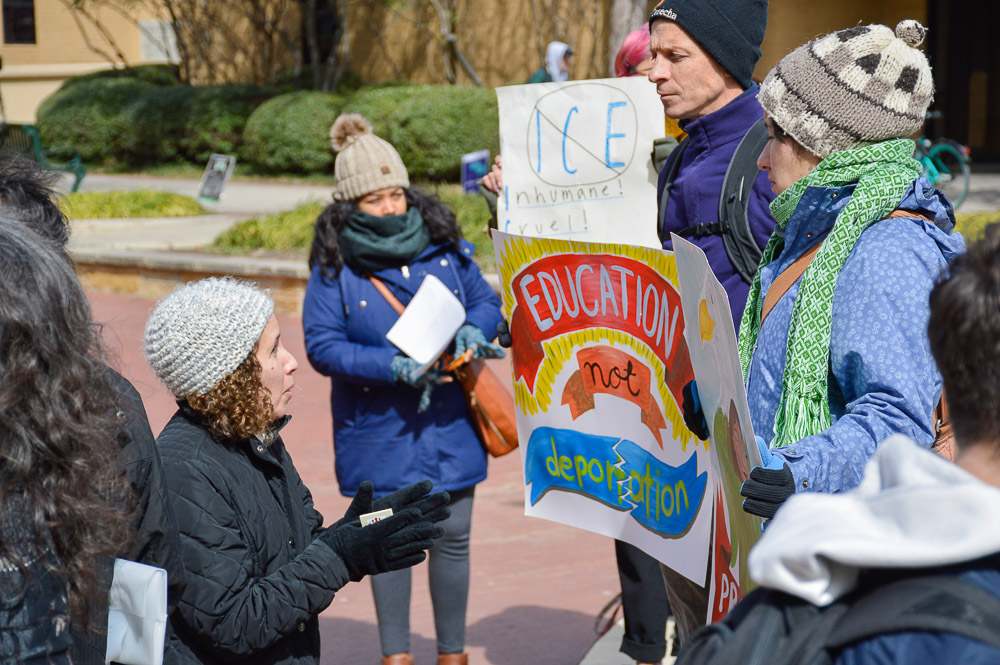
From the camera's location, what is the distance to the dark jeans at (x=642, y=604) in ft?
12.6

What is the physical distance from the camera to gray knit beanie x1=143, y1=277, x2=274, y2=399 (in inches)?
98.0

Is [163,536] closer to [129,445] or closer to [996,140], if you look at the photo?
[129,445]

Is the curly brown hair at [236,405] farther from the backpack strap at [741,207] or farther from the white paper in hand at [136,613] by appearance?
the backpack strap at [741,207]

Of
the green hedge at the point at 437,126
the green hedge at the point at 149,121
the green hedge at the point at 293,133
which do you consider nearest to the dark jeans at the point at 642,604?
the green hedge at the point at 437,126

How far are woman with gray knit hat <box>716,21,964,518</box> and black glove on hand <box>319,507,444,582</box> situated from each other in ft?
2.54

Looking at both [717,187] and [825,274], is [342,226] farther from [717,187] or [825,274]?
[825,274]

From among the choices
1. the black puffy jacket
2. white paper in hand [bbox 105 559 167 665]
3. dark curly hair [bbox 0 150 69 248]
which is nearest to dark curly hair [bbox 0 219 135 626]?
white paper in hand [bbox 105 559 167 665]

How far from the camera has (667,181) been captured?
11.3 feet

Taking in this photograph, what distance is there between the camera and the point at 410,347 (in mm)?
3992

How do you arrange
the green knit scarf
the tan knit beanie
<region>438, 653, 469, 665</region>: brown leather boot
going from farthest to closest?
the tan knit beanie → <region>438, 653, 469, 665</region>: brown leather boot → the green knit scarf

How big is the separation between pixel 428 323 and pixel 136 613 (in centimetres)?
224

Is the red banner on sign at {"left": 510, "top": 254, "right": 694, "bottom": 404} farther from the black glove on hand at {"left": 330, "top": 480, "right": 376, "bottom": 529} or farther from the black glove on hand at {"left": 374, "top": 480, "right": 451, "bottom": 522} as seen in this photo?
the black glove on hand at {"left": 330, "top": 480, "right": 376, "bottom": 529}

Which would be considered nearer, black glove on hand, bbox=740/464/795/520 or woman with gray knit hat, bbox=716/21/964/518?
black glove on hand, bbox=740/464/795/520

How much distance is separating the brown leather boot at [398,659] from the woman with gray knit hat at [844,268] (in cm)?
209
